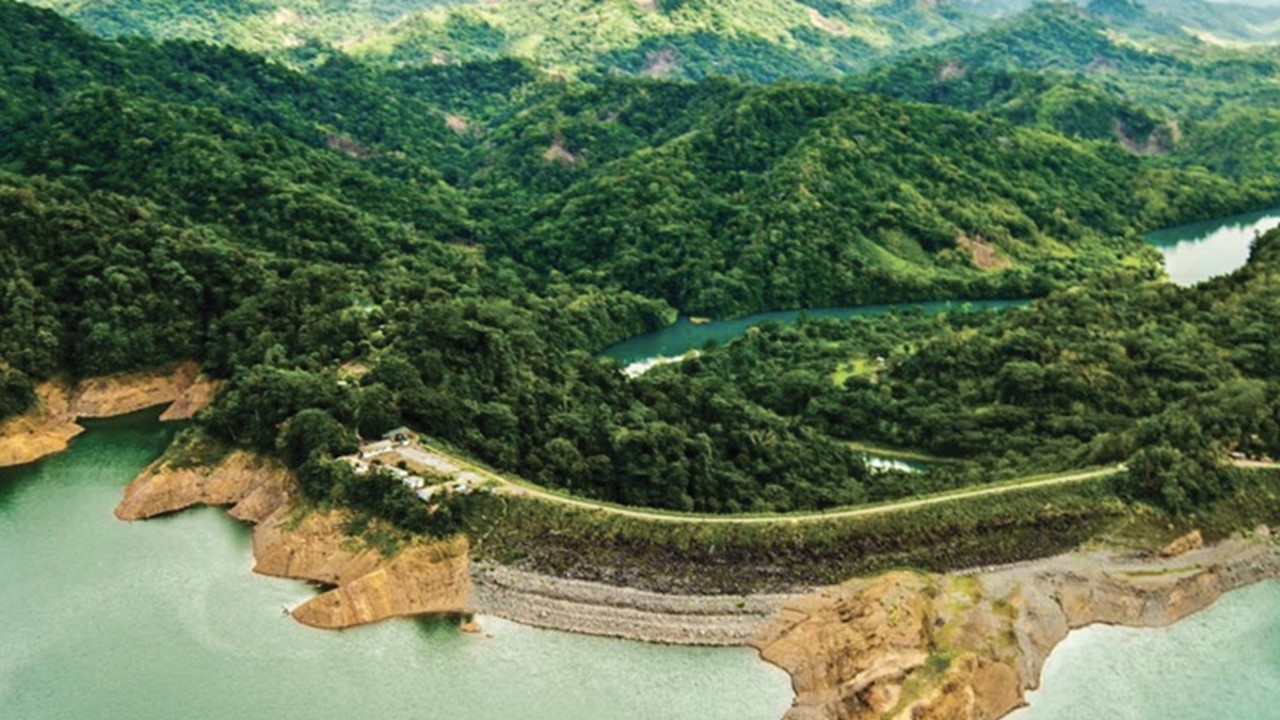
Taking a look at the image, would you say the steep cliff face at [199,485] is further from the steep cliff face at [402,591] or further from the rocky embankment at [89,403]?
the steep cliff face at [402,591]

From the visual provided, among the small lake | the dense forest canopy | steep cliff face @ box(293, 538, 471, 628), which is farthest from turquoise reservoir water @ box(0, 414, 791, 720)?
the small lake

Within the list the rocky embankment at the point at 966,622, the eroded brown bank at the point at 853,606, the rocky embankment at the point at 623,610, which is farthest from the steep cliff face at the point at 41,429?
the rocky embankment at the point at 966,622

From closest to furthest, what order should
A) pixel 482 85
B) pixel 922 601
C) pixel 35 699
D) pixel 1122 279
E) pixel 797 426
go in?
pixel 35 699 → pixel 922 601 → pixel 797 426 → pixel 1122 279 → pixel 482 85

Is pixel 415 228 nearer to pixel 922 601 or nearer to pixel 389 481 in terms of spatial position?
pixel 389 481

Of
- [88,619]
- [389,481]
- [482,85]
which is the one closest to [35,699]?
[88,619]

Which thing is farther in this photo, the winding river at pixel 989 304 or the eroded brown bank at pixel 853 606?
the winding river at pixel 989 304

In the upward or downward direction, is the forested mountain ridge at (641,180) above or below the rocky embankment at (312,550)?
below

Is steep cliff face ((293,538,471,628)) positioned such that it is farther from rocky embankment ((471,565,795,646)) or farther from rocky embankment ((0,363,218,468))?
rocky embankment ((0,363,218,468))
